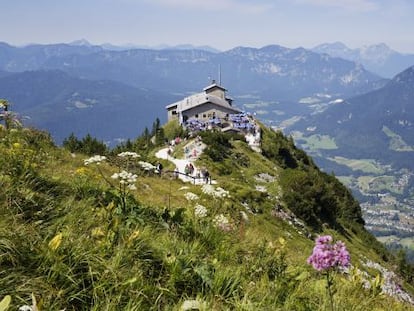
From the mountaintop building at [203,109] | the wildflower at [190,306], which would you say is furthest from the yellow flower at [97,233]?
the mountaintop building at [203,109]

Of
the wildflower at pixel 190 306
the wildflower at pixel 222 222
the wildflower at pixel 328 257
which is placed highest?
the wildflower at pixel 328 257

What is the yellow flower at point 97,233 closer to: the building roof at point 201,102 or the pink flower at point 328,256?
the pink flower at point 328,256

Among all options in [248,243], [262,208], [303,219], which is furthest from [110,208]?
[303,219]

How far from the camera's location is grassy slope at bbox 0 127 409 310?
4203mm

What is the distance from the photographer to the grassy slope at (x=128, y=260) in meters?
4.20

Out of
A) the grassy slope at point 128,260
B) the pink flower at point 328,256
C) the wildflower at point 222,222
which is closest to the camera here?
the pink flower at point 328,256

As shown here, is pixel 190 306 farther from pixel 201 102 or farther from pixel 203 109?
pixel 203 109

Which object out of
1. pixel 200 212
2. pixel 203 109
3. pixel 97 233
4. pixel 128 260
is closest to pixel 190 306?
pixel 128 260

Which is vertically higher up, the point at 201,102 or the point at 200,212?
the point at 200,212

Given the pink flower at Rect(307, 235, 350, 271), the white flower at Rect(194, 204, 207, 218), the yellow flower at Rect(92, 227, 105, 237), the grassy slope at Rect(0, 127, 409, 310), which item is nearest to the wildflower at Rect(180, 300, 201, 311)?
the grassy slope at Rect(0, 127, 409, 310)

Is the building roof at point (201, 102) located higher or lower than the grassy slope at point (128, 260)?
lower

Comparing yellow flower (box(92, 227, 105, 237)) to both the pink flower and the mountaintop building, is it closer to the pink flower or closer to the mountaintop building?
the pink flower

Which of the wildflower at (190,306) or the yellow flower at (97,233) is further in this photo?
the yellow flower at (97,233)

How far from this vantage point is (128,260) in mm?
4844
